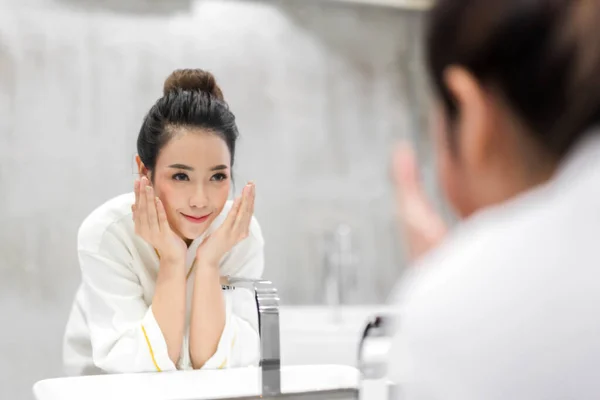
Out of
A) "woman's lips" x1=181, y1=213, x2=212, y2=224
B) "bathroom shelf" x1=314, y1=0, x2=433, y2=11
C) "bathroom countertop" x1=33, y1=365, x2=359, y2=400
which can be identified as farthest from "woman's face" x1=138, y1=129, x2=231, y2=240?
"bathroom shelf" x1=314, y1=0, x2=433, y2=11

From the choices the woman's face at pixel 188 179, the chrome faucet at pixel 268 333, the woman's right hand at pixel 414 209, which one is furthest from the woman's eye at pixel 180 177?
the woman's right hand at pixel 414 209

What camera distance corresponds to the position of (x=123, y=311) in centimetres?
64

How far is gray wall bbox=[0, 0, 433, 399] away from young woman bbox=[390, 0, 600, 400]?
1.35ft

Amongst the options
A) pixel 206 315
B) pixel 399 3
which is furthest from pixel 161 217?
pixel 399 3

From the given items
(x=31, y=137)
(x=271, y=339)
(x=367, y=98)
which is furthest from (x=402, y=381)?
(x=367, y=98)

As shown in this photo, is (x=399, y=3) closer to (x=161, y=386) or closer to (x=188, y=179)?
(x=188, y=179)

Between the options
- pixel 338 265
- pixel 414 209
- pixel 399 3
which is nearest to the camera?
pixel 414 209

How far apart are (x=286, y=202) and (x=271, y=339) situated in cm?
21

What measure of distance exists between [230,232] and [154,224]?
0.08m

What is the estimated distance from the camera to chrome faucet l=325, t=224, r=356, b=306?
1010 mm

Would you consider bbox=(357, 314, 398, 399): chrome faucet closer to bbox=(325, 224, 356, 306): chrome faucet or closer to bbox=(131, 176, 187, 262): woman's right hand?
bbox=(131, 176, 187, 262): woman's right hand

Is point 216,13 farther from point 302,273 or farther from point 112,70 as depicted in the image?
point 302,273

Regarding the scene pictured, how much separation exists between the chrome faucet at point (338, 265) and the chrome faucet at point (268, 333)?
32 cm

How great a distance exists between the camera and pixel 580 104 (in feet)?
0.99
